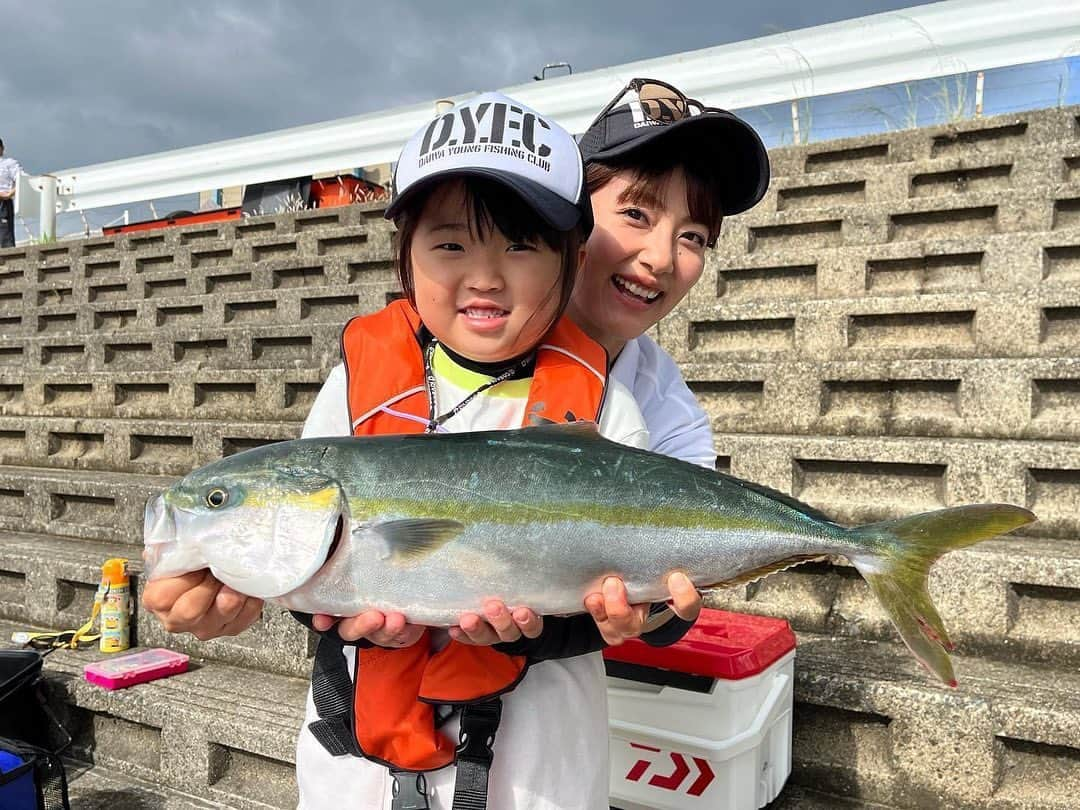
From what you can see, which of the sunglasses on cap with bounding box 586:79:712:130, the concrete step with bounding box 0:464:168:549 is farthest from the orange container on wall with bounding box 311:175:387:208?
the sunglasses on cap with bounding box 586:79:712:130

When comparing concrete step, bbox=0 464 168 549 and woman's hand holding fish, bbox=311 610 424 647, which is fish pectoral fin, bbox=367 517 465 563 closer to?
woman's hand holding fish, bbox=311 610 424 647

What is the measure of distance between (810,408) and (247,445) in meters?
3.32

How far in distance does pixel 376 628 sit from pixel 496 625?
225mm

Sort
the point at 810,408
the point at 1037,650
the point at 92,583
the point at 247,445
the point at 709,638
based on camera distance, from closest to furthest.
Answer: the point at 709,638
the point at 1037,650
the point at 810,408
the point at 92,583
the point at 247,445

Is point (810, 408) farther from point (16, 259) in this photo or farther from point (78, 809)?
point (16, 259)

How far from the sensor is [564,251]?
1.68 meters

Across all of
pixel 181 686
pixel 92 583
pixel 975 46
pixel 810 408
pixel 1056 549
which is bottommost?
pixel 181 686

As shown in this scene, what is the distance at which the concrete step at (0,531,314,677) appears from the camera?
3600mm

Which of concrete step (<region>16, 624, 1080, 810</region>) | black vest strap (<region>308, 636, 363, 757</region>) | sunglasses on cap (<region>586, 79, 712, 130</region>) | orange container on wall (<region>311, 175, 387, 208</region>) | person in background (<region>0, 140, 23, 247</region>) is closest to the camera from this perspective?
black vest strap (<region>308, 636, 363, 757</region>)

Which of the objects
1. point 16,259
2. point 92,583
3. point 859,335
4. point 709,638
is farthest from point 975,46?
point 16,259

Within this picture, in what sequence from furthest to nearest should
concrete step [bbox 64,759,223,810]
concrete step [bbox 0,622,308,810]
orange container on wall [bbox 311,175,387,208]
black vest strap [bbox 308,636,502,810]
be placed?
orange container on wall [bbox 311,175,387,208], concrete step [bbox 64,759,223,810], concrete step [bbox 0,622,308,810], black vest strap [bbox 308,636,502,810]

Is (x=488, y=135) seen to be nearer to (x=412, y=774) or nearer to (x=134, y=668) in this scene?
(x=412, y=774)

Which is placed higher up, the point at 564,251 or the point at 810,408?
the point at 564,251

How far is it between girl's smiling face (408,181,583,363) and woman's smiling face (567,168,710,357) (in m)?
0.39
